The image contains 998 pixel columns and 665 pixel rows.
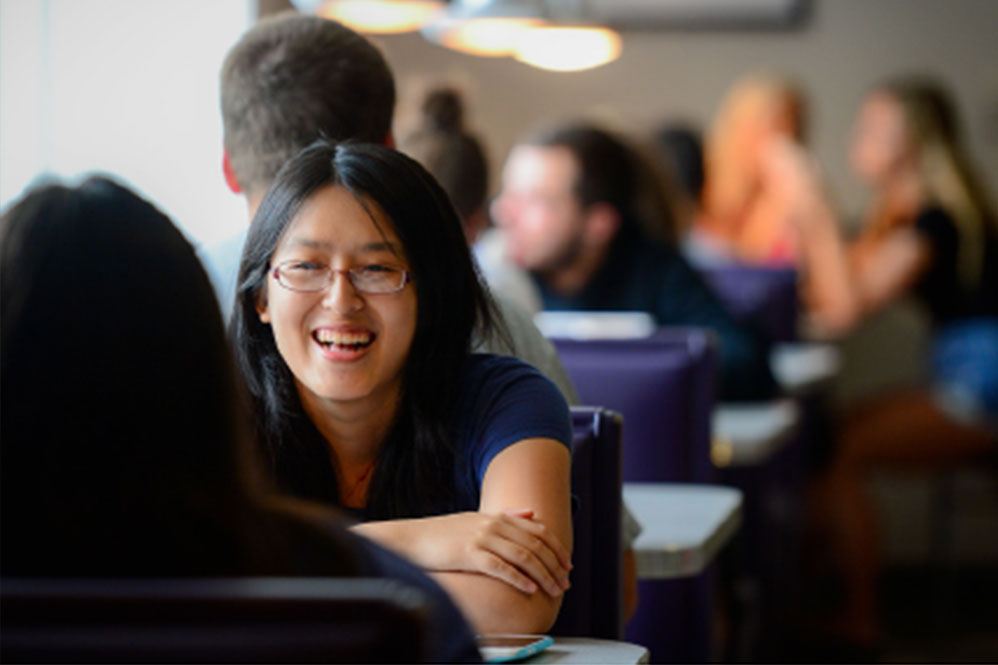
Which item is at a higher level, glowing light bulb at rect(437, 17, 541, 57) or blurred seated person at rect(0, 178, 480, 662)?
glowing light bulb at rect(437, 17, 541, 57)

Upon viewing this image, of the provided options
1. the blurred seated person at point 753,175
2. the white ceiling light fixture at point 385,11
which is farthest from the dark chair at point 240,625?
the blurred seated person at point 753,175

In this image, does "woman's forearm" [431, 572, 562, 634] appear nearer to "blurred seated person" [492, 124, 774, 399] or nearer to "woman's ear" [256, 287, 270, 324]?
"woman's ear" [256, 287, 270, 324]

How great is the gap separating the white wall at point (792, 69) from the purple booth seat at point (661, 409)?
3375mm

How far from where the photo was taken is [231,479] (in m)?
0.90

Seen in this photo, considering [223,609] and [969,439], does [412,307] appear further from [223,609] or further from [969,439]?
[969,439]

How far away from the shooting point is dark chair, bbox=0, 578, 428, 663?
0.78 m

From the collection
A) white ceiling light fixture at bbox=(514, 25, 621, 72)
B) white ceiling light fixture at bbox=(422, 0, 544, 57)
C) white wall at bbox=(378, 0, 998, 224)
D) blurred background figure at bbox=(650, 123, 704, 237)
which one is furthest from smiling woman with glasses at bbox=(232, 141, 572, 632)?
white wall at bbox=(378, 0, 998, 224)

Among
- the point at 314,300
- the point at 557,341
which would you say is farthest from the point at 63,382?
the point at 557,341

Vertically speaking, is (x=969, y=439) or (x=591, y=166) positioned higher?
(x=591, y=166)

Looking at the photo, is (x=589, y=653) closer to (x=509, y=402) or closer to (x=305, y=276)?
(x=509, y=402)

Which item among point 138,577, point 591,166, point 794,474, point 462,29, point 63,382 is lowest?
point 794,474

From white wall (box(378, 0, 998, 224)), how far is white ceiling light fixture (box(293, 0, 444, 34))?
4.73 ft

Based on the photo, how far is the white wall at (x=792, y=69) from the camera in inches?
235

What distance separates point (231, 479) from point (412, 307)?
2.50ft
